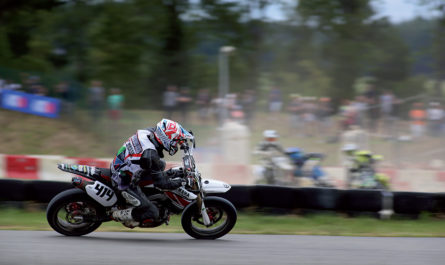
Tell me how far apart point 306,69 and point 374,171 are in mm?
10203

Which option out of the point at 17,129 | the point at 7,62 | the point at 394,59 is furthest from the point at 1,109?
the point at 394,59

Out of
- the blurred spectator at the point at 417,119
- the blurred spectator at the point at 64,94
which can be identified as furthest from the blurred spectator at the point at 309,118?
the blurred spectator at the point at 64,94

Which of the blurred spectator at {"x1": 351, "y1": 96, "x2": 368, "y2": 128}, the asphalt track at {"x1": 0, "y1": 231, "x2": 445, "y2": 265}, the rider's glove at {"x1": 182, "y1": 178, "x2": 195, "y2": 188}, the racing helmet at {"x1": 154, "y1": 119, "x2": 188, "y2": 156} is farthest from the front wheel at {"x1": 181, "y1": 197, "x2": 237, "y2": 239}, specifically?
the blurred spectator at {"x1": 351, "y1": 96, "x2": 368, "y2": 128}

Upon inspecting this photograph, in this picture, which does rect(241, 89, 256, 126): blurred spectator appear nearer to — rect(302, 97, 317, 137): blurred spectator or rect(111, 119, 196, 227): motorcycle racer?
rect(302, 97, 317, 137): blurred spectator

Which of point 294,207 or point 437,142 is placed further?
point 437,142

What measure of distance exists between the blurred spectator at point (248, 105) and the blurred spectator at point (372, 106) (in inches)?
124

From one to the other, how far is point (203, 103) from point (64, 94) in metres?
4.48

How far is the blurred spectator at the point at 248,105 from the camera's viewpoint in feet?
49.5

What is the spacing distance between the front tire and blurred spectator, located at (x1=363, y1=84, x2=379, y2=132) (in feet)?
25.5

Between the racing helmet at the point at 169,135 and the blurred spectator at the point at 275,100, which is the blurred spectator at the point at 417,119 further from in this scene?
the racing helmet at the point at 169,135

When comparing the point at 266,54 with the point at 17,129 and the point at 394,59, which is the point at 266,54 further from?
the point at 17,129

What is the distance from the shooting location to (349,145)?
38.0 ft

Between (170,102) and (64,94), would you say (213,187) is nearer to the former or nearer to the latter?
(170,102)

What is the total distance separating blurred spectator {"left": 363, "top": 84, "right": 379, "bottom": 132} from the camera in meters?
13.0
